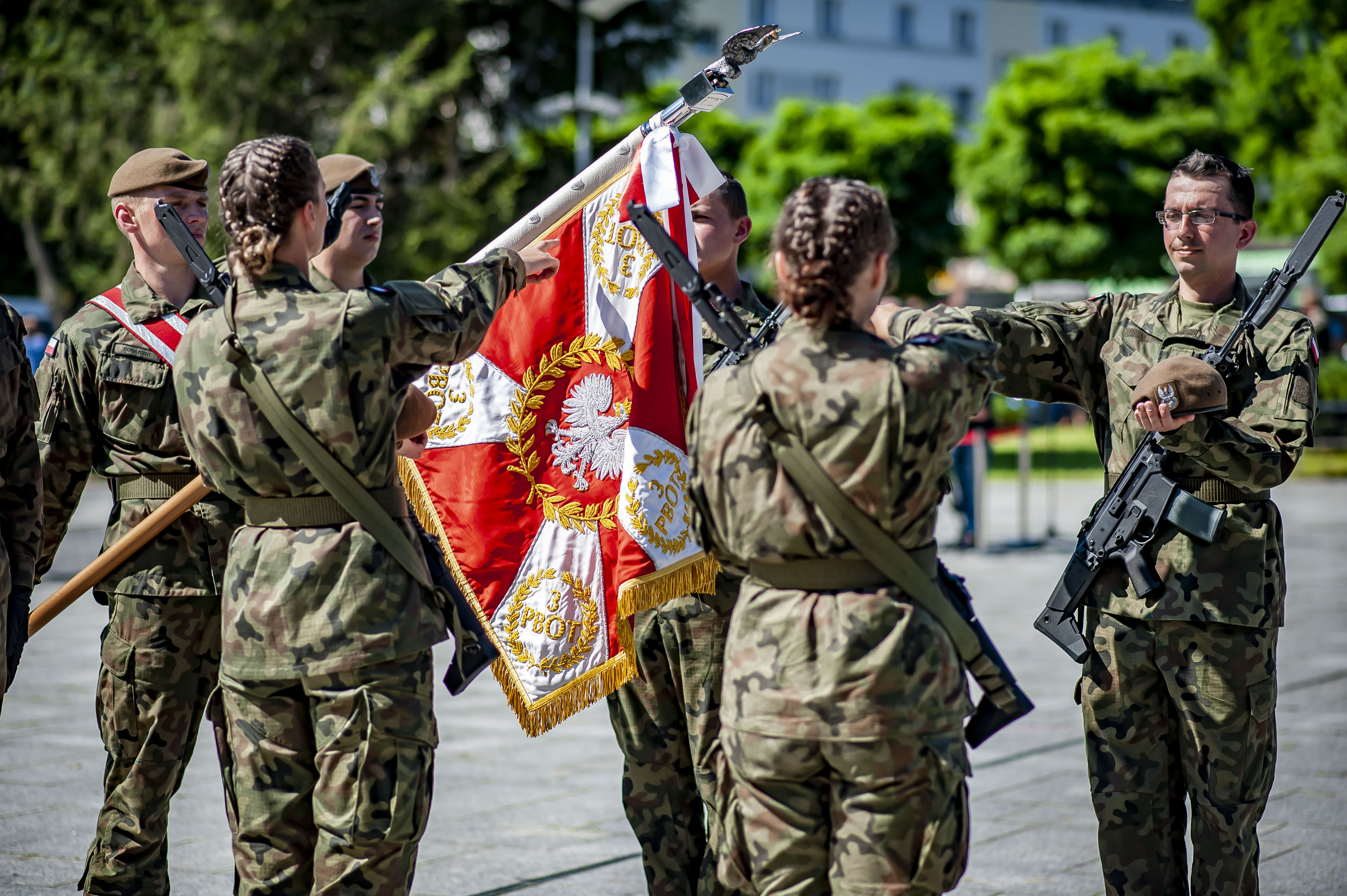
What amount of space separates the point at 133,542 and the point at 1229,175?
3276mm

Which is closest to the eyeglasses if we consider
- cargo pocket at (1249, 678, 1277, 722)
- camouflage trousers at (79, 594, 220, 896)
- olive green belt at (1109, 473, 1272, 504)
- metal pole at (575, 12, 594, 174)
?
olive green belt at (1109, 473, 1272, 504)

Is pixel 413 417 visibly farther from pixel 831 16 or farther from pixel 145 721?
pixel 831 16

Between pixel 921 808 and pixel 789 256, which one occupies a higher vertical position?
pixel 789 256

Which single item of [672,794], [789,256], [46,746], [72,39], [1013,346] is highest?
[72,39]

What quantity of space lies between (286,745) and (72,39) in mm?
21850

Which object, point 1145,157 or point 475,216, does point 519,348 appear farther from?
point 1145,157

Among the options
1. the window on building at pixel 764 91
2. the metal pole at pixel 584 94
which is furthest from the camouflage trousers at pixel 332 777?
the window on building at pixel 764 91

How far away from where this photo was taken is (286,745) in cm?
347

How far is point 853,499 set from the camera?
117 inches

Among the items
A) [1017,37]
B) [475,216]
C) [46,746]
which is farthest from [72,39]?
[1017,37]

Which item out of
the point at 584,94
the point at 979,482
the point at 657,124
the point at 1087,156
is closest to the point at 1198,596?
the point at 657,124

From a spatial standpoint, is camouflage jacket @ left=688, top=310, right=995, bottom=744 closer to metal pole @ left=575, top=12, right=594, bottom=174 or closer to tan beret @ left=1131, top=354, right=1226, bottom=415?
tan beret @ left=1131, top=354, right=1226, bottom=415

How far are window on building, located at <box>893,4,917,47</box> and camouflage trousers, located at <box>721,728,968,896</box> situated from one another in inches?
2540

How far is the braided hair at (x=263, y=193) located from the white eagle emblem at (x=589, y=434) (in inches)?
51.8
